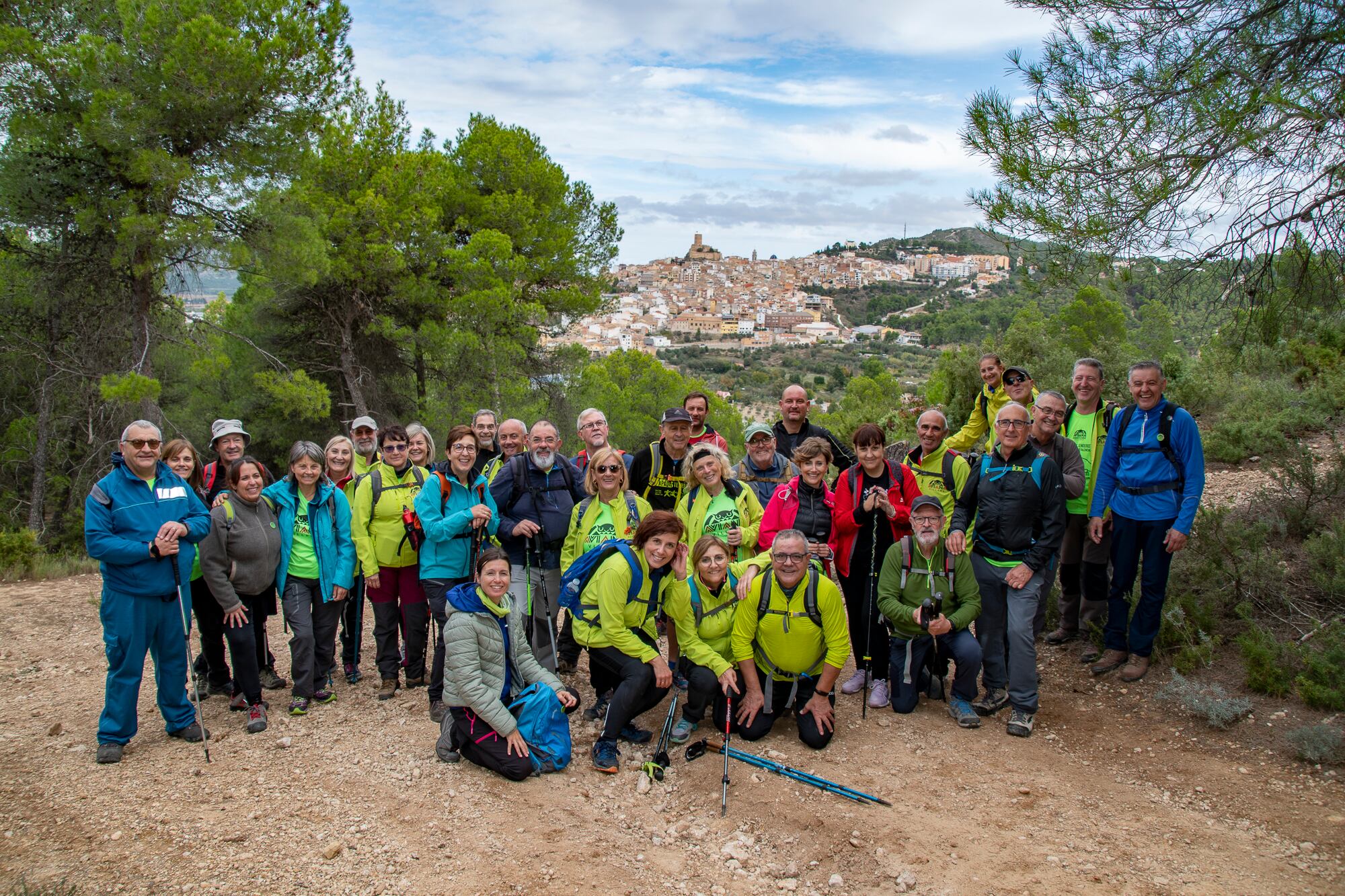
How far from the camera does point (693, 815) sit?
13.4 ft

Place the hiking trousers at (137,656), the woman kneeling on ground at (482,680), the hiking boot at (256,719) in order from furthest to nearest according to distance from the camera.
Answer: the hiking boot at (256,719)
the hiking trousers at (137,656)
the woman kneeling on ground at (482,680)

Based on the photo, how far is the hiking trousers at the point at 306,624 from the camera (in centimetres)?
521

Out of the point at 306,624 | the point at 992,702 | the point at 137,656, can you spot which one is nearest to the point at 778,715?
the point at 992,702

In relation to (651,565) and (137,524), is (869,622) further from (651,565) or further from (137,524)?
(137,524)

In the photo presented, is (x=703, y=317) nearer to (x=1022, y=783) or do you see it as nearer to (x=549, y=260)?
(x=549, y=260)

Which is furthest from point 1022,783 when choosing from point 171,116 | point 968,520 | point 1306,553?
point 171,116

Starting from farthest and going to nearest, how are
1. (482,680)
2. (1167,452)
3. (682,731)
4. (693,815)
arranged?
(1167,452), (682,731), (482,680), (693,815)

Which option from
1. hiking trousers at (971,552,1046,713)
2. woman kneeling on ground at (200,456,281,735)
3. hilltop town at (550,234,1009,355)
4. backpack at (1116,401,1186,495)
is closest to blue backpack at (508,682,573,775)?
woman kneeling on ground at (200,456,281,735)

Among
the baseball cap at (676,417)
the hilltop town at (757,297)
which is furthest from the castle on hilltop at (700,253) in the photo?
the baseball cap at (676,417)

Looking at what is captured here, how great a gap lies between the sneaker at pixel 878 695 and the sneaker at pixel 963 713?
414mm

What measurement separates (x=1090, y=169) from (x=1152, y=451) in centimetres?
192

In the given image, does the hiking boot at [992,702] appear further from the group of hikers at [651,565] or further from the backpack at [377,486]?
the backpack at [377,486]

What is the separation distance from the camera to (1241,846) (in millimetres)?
3650

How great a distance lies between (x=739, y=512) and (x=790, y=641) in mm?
1027
